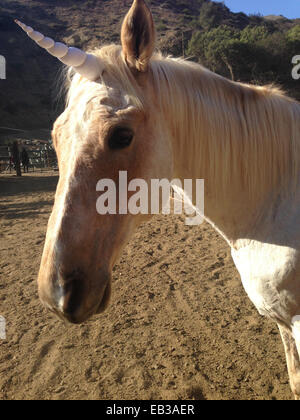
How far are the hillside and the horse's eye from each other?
33.3m

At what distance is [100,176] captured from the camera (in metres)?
1.23

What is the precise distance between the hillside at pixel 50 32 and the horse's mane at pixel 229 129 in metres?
32.7

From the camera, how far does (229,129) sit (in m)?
1.63

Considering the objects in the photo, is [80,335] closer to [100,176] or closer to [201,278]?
→ [201,278]

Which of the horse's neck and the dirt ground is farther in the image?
the dirt ground

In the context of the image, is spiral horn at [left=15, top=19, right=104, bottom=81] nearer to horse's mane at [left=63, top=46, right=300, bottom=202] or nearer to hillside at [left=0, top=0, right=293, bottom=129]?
horse's mane at [left=63, top=46, right=300, bottom=202]

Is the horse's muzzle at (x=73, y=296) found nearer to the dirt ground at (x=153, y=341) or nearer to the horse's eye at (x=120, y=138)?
the horse's eye at (x=120, y=138)

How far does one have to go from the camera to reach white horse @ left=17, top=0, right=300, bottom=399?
1.19 metres

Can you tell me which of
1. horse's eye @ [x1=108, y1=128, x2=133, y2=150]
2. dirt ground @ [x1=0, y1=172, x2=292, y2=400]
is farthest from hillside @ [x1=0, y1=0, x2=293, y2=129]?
horse's eye @ [x1=108, y1=128, x2=133, y2=150]

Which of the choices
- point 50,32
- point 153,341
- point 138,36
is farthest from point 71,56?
point 50,32

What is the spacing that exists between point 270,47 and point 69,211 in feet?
80.6

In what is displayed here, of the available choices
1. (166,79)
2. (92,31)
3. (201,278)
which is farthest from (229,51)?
(92,31)
